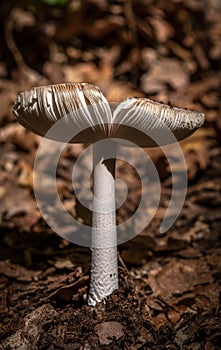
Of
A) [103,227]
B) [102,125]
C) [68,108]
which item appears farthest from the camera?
[103,227]

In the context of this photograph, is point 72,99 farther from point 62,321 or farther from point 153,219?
point 153,219

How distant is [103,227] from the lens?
2.18 meters

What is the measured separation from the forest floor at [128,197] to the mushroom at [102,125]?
0.83 feet

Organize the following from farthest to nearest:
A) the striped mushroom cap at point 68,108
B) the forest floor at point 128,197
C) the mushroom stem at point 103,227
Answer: the mushroom stem at point 103,227 < the forest floor at point 128,197 < the striped mushroom cap at point 68,108

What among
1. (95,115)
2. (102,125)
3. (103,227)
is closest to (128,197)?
(103,227)

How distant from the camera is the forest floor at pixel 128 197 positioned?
201 centimetres

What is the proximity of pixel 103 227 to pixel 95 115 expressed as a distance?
663 millimetres

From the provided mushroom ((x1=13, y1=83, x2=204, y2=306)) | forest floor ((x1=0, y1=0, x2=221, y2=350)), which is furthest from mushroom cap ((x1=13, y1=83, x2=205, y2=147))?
forest floor ((x1=0, y1=0, x2=221, y2=350))

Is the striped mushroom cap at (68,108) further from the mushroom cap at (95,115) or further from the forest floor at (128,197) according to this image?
the forest floor at (128,197)

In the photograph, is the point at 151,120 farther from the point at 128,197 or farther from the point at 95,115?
the point at 128,197

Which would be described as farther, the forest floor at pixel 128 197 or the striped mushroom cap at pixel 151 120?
the forest floor at pixel 128 197

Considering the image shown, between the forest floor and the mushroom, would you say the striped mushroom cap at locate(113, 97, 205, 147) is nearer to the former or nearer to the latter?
the mushroom

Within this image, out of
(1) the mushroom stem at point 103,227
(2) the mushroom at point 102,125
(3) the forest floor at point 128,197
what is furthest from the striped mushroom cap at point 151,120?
(3) the forest floor at point 128,197

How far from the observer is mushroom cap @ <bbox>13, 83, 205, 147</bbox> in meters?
1.73
